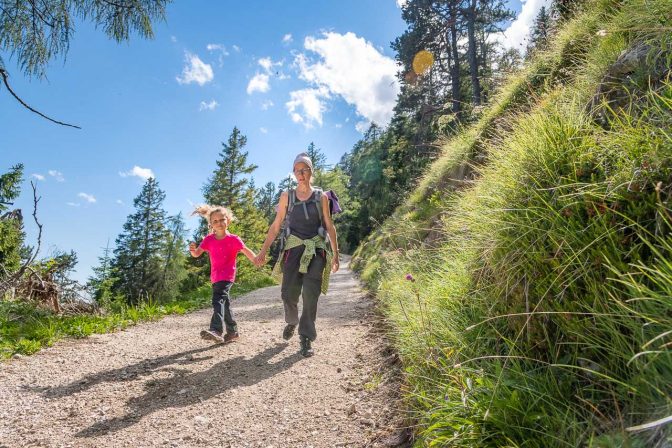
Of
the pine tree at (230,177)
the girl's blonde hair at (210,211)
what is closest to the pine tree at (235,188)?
the pine tree at (230,177)

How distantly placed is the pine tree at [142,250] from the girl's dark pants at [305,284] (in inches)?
1378

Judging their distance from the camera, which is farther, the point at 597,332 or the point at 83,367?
the point at 83,367

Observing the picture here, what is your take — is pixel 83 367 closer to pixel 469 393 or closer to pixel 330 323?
pixel 330 323

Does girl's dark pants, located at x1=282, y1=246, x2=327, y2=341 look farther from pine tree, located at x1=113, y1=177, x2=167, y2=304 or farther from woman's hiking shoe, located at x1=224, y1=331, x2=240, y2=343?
pine tree, located at x1=113, y1=177, x2=167, y2=304

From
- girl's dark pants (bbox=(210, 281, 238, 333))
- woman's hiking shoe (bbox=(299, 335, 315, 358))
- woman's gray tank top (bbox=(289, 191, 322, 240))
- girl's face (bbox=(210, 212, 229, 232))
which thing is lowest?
woman's hiking shoe (bbox=(299, 335, 315, 358))

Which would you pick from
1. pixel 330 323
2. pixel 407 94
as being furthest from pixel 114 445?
pixel 407 94

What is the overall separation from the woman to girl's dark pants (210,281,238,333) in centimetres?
95

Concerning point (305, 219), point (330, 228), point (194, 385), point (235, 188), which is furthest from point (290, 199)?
point (235, 188)

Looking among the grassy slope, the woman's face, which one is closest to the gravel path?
the grassy slope

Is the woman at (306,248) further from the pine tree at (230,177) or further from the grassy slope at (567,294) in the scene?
the pine tree at (230,177)

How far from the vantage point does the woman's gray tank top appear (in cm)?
464

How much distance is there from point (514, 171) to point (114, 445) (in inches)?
134

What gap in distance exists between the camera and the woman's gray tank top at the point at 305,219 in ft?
15.2

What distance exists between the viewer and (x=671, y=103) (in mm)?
1870
